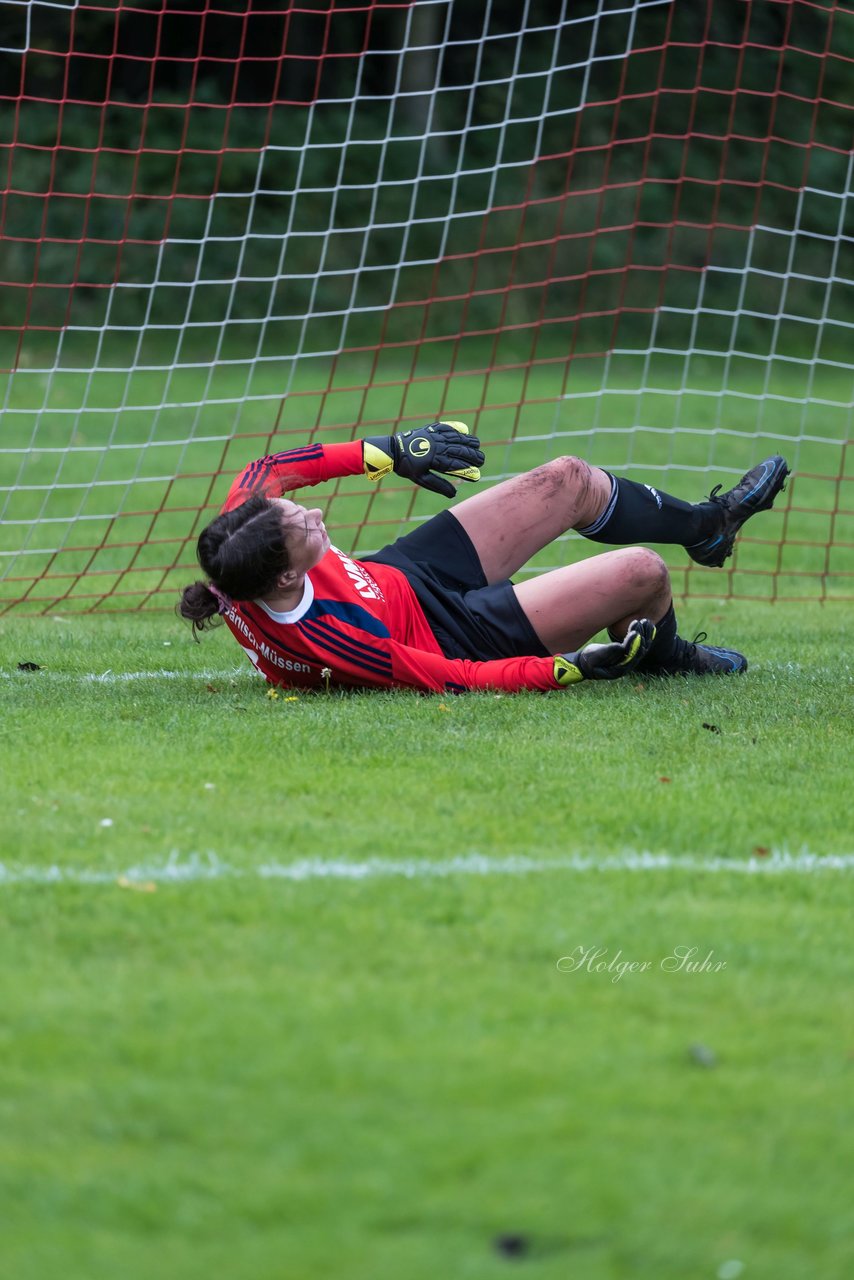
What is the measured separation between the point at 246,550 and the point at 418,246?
48.2 feet

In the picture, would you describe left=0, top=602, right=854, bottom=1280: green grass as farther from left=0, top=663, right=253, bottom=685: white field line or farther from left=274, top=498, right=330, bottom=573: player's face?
left=0, top=663, right=253, bottom=685: white field line

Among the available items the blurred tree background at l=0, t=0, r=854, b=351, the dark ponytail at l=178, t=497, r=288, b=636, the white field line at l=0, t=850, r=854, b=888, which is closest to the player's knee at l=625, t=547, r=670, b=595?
the dark ponytail at l=178, t=497, r=288, b=636

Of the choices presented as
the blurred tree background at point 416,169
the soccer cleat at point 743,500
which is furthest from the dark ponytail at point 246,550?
the blurred tree background at point 416,169

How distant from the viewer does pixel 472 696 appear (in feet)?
17.9

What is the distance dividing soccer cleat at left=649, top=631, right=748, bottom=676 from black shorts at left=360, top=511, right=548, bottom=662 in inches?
20.7

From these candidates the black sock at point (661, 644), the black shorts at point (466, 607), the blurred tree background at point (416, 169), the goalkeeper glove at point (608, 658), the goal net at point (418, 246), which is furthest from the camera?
the blurred tree background at point (416, 169)

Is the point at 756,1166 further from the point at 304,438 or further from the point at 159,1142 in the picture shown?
the point at 304,438

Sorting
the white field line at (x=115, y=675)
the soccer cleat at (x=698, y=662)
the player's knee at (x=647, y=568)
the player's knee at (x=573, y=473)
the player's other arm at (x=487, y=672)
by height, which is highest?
the player's knee at (x=573, y=473)

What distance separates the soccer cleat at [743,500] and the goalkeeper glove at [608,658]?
819mm

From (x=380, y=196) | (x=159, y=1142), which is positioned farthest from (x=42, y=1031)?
(x=380, y=196)

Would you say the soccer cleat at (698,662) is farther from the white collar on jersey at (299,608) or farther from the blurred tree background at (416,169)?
the blurred tree background at (416,169)

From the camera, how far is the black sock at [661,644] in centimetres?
573

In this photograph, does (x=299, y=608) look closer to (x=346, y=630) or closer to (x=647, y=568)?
(x=346, y=630)

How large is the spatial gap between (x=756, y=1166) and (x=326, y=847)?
62.0 inches
